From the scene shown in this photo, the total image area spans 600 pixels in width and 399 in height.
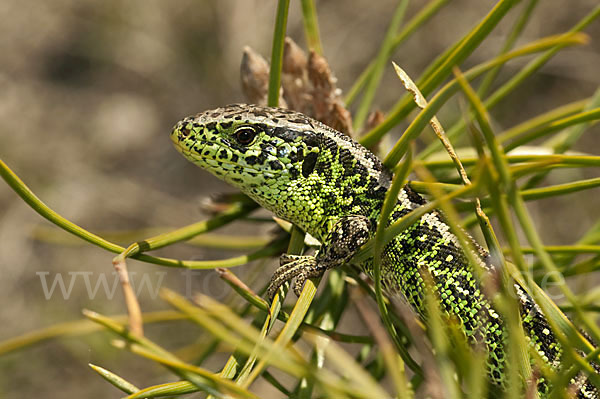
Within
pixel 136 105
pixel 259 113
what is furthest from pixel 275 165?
pixel 136 105

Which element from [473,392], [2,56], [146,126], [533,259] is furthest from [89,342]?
[473,392]

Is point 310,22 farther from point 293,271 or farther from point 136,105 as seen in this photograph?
point 136,105

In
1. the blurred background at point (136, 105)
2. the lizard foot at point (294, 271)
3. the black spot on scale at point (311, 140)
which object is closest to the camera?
the lizard foot at point (294, 271)

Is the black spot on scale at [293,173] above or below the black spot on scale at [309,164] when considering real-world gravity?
below

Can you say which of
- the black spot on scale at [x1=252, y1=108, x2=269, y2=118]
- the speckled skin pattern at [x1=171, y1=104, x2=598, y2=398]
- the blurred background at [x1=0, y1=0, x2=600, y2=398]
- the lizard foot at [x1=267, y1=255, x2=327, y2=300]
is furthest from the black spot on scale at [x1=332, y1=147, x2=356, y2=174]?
the blurred background at [x1=0, y1=0, x2=600, y2=398]


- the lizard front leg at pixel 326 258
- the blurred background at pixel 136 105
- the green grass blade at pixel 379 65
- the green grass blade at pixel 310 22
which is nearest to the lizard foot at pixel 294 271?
the lizard front leg at pixel 326 258

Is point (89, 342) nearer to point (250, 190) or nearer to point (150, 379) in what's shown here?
point (150, 379)

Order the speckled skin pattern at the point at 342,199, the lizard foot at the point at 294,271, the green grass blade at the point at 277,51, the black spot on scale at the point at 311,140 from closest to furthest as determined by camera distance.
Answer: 1. the green grass blade at the point at 277,51
2. the lizard foot at the point at 294,271
3. the speckled skin pattern at the point at 342,199
4. the black spot on scale at the point at 311,140

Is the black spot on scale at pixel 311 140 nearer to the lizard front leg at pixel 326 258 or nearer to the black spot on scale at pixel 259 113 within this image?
the black spot on scale at pixel 259 113

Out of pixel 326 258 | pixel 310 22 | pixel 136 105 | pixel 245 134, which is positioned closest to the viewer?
pixel 326 258
